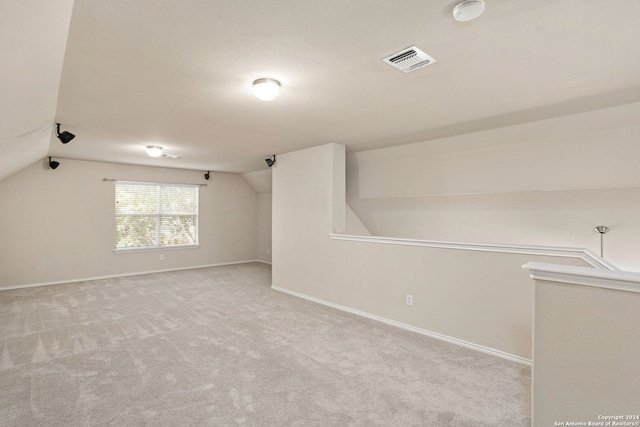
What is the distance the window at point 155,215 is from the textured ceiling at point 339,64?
3014 millimetres

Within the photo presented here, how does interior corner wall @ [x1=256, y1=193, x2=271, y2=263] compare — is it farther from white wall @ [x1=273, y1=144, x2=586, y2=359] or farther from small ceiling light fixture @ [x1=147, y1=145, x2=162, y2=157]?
small ceiling light fixture @ [x1=147, y1=145, x2=162, y2=157]

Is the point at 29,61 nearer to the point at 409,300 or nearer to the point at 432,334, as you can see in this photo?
the point at 409,300

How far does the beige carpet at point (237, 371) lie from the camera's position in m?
1.99

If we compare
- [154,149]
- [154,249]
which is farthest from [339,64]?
[154,249]

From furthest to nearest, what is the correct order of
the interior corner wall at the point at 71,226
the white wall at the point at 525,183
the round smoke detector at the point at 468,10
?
the interior corner wall at the point at 71,226 < the white wall at the point at 525,183 < the round smoke detector at the point at 468,10

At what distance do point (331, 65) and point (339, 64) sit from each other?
5 centimetres

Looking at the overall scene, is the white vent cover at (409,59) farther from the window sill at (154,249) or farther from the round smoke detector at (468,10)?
the window sill at (154,249)

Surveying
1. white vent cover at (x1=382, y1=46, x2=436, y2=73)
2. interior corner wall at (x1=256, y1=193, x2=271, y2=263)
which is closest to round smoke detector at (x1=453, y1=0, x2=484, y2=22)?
white vent cover at (x1=382, y1=46, x2=436, y2=73)

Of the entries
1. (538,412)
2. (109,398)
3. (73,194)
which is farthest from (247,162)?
(538,412)

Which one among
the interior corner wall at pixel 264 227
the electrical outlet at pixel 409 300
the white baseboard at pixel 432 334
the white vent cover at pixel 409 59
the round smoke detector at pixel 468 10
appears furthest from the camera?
the interior corner wall at pixel 264 227

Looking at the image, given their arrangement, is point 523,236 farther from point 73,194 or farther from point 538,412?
point 73,194

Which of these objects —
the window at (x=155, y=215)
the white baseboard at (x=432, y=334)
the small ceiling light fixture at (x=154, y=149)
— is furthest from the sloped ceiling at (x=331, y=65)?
the window at (x=155, y=215)

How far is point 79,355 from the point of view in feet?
9.21

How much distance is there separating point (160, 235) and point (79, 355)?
425cm
